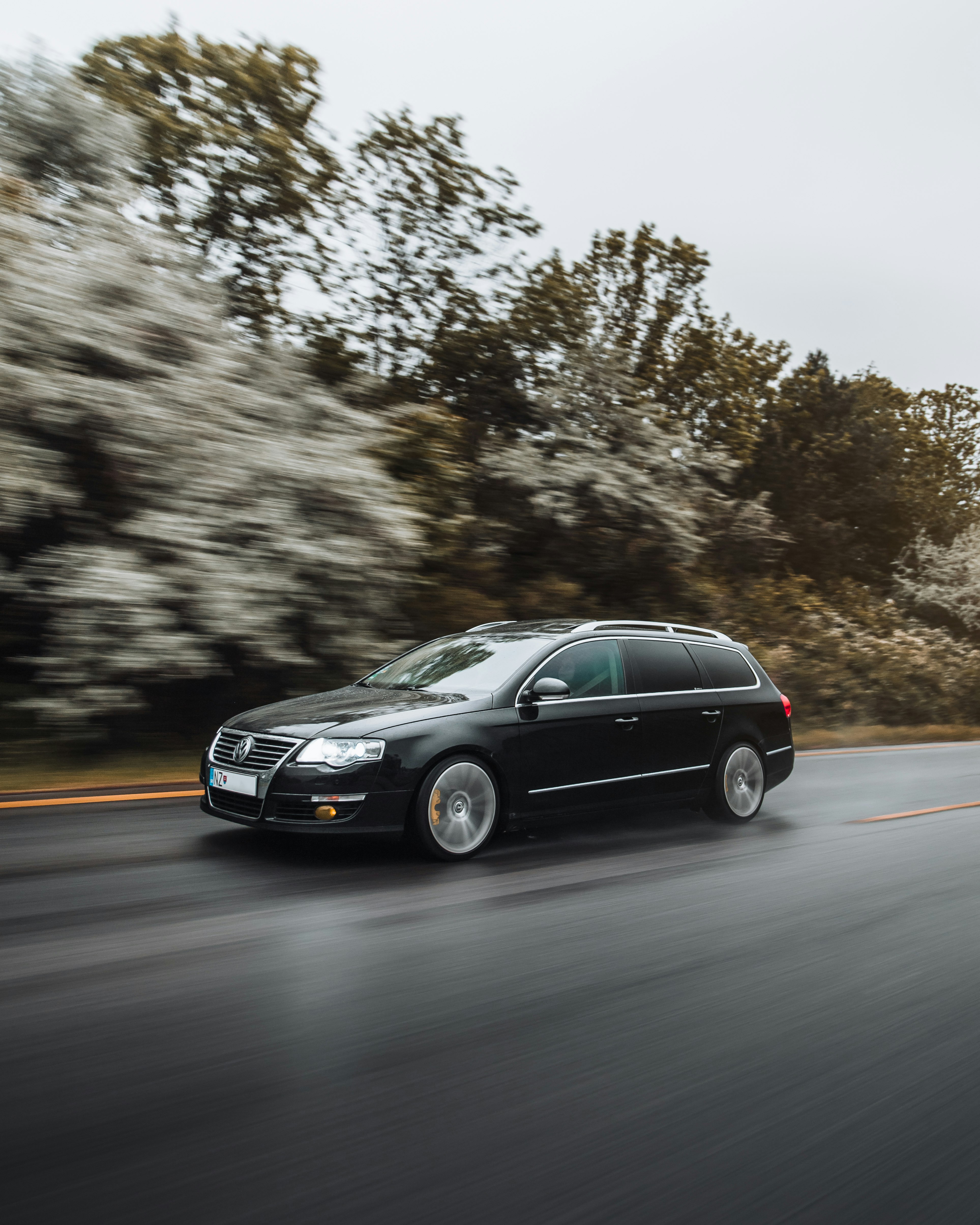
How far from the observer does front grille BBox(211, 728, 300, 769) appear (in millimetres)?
6254

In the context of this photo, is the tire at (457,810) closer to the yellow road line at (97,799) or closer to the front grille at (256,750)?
the front grille at (256,750)

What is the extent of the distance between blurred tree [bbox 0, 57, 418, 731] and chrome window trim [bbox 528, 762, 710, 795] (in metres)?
4.03

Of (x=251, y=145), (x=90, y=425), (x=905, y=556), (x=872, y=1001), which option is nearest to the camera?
(x=872, y=1001)

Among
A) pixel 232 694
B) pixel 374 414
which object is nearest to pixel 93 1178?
pixel 232 694

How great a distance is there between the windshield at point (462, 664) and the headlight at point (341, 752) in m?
1.01

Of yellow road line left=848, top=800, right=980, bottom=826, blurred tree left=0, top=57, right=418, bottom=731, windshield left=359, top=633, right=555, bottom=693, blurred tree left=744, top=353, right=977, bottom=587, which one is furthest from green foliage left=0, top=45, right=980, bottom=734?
blurred tree left=744, top=353, right=977, bottom=587

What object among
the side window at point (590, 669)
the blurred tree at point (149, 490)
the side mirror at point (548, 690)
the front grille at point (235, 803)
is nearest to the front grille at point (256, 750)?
the front grille at point (235, 803)

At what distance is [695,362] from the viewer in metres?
25.2

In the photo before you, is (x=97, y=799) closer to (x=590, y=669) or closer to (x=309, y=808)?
(x=309, y=808)

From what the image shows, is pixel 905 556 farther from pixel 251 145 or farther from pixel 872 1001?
pixel 872 1001

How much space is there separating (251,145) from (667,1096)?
14.4 metres

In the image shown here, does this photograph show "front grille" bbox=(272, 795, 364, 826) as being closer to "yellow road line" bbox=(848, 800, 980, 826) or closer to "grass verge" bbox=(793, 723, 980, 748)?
"yellow road line" bbox=(848, 800, 980, 826)

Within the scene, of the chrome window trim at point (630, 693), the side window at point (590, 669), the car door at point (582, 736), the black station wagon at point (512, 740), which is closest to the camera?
the black station wagon at point (512, 740)

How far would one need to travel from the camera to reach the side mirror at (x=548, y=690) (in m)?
7.00
